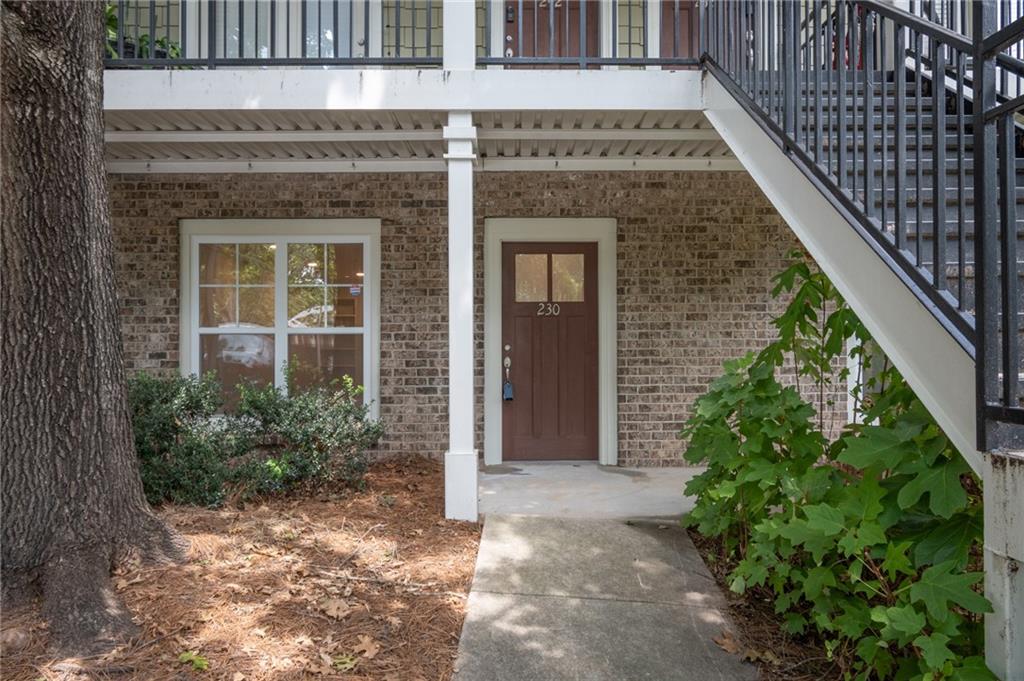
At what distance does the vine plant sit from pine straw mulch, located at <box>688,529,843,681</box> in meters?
0.08

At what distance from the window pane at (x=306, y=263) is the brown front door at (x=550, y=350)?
170 centimetres

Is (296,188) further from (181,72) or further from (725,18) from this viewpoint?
(725,18)

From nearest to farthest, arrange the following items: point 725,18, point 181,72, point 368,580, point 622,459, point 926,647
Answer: point 926,647 < point 368,580 < point 725,18 < point 181,72 < point 622,459

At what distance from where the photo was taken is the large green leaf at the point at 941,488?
2.09 m

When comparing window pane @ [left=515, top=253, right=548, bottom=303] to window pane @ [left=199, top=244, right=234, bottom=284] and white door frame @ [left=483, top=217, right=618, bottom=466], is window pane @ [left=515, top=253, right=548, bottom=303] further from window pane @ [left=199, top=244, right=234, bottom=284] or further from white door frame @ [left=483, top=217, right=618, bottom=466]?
window pane @ [left=199, top=244, right=234, bottom=284]

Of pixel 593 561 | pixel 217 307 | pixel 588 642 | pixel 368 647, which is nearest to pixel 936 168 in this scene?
pixel 588 642

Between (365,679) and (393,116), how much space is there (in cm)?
359

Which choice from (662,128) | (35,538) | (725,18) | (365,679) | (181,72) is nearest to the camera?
(365,679)

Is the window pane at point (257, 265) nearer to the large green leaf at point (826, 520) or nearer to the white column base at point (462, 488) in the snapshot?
the white column base at point (462, 488)

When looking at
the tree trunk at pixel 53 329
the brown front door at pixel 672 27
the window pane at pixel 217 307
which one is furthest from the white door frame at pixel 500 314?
the tree trunk at pixel 53 329

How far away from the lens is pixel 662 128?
520 cm

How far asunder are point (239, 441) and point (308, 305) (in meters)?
1.75

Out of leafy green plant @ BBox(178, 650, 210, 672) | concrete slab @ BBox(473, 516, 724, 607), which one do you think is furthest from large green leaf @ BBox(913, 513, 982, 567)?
leafy green plant @ BBox(178, 650, 210, 672)

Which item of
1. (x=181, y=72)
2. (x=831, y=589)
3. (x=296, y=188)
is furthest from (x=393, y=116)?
(x=831, y=589)
